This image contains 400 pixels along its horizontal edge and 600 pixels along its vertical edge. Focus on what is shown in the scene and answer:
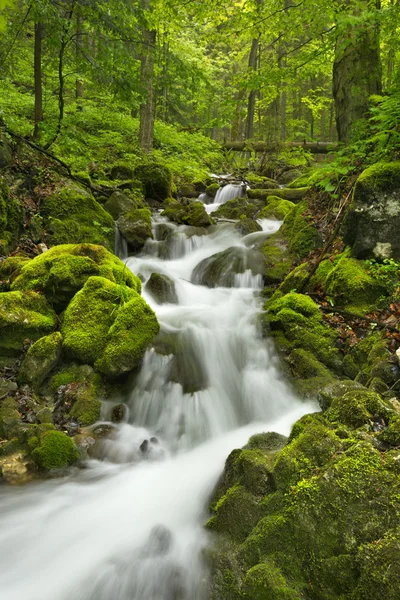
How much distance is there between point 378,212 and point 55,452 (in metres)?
5.39

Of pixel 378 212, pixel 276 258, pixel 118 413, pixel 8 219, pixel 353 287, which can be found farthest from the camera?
pixel 276 258

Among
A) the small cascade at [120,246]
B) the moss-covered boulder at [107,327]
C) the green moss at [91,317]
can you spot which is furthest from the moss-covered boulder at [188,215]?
the moss-covered boulder at [107,327]

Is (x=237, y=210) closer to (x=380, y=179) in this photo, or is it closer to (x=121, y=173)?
(x=121, y=173)

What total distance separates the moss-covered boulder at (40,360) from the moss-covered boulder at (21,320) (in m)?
0.25

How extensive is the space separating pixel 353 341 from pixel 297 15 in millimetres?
6155

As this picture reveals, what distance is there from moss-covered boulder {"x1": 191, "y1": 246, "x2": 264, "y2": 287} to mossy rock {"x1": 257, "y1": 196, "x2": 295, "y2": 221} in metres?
2.71

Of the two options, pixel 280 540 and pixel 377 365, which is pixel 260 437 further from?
pixel 377 365

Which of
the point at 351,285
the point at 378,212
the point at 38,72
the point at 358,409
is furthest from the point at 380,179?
the point at 38,72

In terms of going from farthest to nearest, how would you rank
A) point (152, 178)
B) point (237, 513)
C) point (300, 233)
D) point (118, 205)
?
1. point (152, 178)
2. point (118, 205)
3. point (300, 233)
4. point (237, 513)

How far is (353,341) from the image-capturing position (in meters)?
4.98

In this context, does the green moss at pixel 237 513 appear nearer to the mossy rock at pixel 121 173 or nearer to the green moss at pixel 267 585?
→ the green moss at pixel 267 585

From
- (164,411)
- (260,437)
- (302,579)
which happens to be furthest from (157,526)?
(164,411)

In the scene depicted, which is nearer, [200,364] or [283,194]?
[200,364]

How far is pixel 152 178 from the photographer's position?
11359mm
